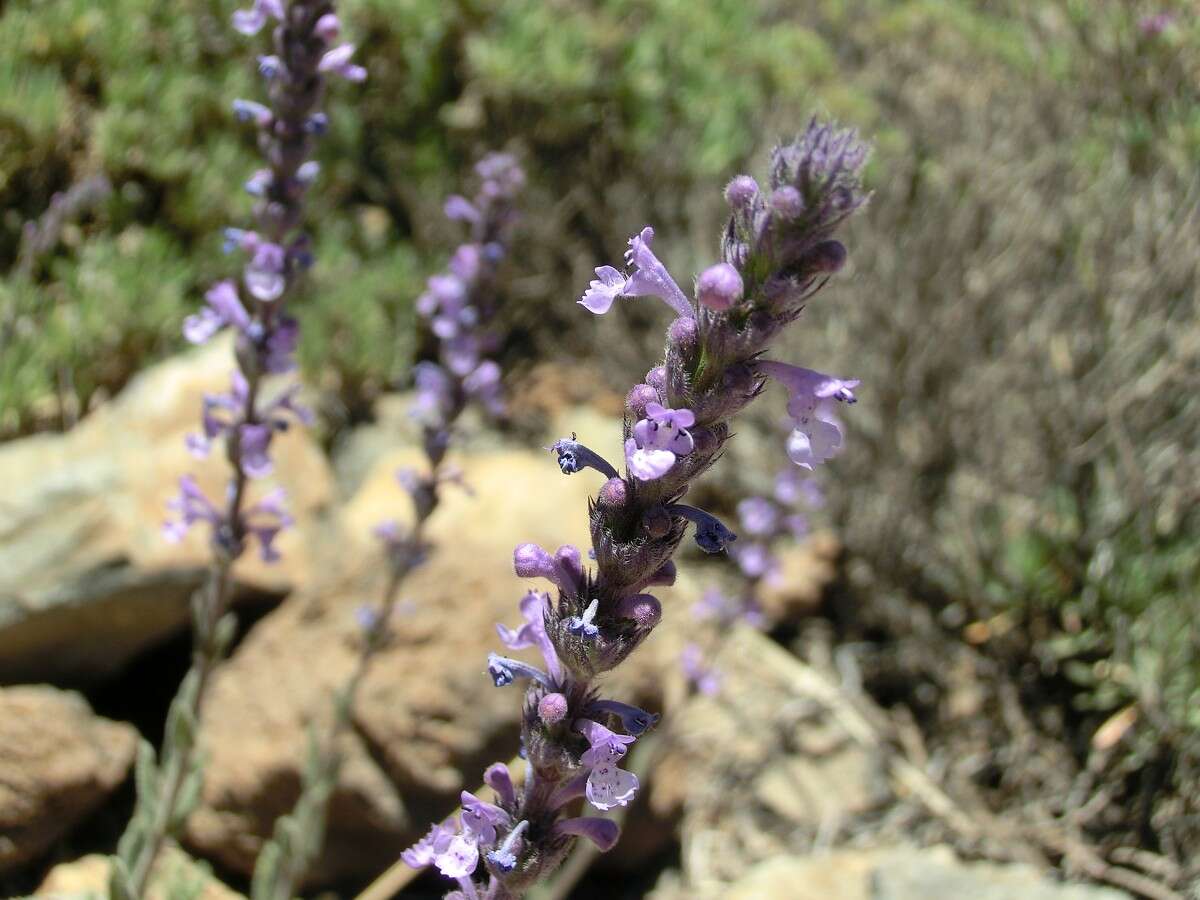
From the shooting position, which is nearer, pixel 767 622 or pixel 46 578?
pixel 46 578

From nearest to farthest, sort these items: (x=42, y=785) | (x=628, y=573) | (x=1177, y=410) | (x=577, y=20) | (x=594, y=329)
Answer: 1. (x=628, y=573)
2. (x=42, y=785)
3. (x=1177, y=410)
4. (x=594, y=329)
5. (x=577, y=20)

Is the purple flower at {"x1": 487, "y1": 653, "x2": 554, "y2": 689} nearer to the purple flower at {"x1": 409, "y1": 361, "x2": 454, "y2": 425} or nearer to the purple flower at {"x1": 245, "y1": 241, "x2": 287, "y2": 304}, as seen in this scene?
the purple flower at {"x1": 245, "y1": 241, "x2": 287, "y2": 304}

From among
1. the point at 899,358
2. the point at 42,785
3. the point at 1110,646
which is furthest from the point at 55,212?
the point at 1110,646

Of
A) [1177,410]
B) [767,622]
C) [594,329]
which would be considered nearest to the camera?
[1177,410]

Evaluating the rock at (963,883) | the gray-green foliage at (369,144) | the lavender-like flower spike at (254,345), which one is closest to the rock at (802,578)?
the rock at (963,883)

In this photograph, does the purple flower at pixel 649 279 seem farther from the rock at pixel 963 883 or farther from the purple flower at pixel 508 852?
the rock at pixel 963 883

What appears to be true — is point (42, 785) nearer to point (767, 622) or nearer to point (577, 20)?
point (767, 622)

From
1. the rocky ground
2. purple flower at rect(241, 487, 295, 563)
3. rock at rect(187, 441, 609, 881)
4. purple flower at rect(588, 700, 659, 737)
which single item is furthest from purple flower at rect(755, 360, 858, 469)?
the rocky ground
